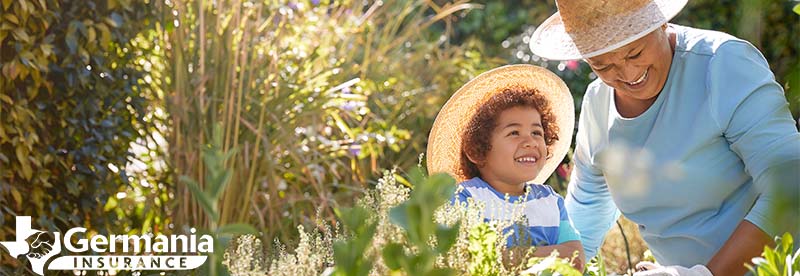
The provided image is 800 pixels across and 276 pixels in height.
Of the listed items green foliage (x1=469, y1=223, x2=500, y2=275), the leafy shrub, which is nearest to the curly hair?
the leafy shrub

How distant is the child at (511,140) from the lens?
2502 millimetres

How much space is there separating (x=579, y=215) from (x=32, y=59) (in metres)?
1.84

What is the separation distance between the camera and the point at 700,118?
205 centimetres

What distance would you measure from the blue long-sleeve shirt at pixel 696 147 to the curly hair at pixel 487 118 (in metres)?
0.27

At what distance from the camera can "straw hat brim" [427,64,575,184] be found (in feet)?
8.54

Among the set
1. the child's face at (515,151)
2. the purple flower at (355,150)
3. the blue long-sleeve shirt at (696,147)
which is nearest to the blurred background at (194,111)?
the purple flower at (355,150)

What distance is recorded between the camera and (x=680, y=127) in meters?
2.09

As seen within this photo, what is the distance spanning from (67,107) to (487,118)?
5.17 ft

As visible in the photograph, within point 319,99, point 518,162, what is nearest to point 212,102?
point 319,99

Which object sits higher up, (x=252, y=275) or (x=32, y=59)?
(x=32, y=59)

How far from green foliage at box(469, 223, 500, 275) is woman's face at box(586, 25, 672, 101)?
766mm

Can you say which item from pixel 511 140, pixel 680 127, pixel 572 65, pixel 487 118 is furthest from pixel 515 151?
pixel 572 65

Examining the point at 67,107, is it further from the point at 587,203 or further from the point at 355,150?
the point at 587,203

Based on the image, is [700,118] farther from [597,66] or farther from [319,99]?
[319,99]
